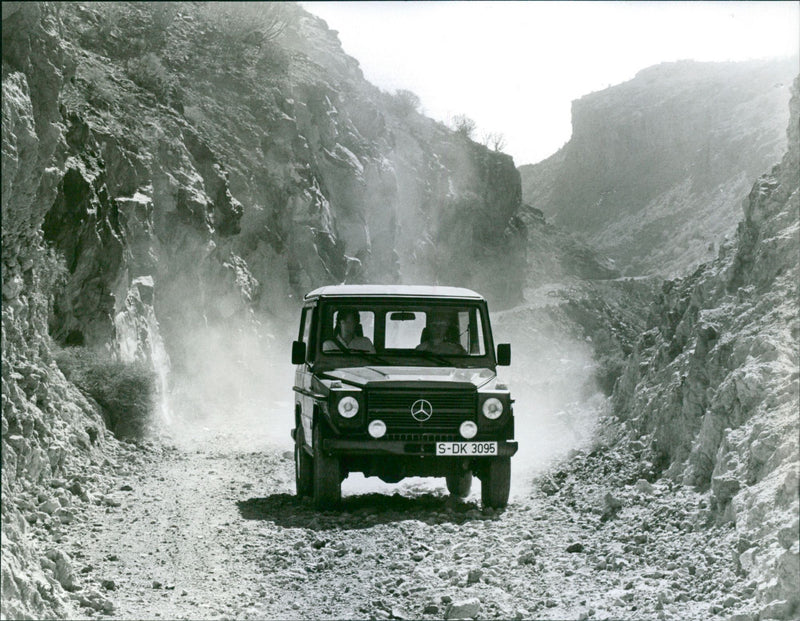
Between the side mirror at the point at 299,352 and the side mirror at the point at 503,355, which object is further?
the side mirror at the point at 299,352

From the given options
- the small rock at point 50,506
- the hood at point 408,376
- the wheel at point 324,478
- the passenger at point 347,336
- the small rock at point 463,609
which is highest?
the passenger at point 347,336

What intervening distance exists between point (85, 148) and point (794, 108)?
12907 millimetres

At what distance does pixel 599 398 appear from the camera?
2577cm

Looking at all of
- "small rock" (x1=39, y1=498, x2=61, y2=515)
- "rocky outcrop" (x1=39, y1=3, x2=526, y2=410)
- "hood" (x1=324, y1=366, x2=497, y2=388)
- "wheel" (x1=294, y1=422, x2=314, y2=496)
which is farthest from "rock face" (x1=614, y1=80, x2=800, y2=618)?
"rocky outcrop" (x1=39, y1=3, x2=526, y2=410)

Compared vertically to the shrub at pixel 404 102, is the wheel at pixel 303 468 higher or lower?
lower

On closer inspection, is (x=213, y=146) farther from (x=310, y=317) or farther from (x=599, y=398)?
(x=310, y=317)

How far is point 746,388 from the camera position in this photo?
11047 mm

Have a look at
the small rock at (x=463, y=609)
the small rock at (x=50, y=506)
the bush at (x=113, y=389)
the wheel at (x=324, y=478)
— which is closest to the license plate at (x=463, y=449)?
the wheel at (x=324, y=478)

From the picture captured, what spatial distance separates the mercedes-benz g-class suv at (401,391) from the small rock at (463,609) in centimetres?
305

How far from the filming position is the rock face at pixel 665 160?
99.5 meters

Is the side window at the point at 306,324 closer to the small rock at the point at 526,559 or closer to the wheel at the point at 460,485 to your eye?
the wheel at the point at 460,485

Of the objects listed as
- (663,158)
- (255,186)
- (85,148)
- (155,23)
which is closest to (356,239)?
(255,186)

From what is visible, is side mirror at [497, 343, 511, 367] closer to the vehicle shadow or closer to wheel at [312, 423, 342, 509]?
the vehicle shadow

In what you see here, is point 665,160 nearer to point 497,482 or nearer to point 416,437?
point 497,482
